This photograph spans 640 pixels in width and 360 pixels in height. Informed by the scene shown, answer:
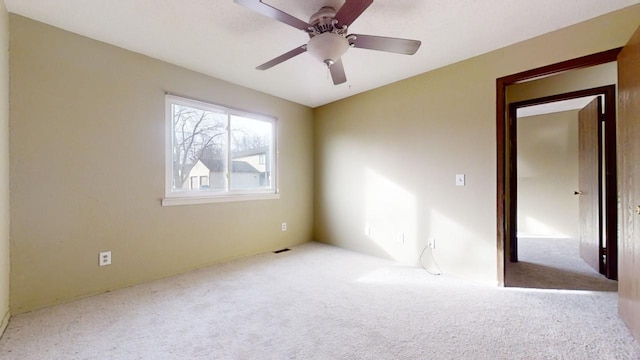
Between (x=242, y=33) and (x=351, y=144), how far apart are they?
6.90ft

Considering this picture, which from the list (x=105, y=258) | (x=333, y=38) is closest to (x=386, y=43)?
(x=333, y=38)

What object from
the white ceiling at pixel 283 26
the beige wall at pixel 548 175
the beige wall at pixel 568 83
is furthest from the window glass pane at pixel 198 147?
the beige wall at pixel 548 175

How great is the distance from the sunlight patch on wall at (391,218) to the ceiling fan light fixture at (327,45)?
6.53ft

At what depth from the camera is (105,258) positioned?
243cm

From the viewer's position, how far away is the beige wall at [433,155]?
2.41m

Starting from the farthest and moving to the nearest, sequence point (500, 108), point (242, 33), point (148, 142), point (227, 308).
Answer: point (148, 142)
point (500, 108)
point (242, 33)
point (227, 308)

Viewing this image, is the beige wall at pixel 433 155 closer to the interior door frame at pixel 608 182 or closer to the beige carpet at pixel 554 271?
the beige carpet at pixel 554 271

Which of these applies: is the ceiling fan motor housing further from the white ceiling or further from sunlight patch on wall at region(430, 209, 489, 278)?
sunlight patch on wall at region(430, 209, 489, 278)

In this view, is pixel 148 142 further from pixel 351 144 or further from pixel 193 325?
pixel 351 144

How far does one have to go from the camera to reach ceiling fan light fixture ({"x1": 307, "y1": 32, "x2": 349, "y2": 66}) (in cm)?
175

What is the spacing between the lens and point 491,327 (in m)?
1.83

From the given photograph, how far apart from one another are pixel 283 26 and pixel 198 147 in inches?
67.7

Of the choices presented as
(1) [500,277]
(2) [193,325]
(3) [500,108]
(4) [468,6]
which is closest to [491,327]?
(1) [500,277]

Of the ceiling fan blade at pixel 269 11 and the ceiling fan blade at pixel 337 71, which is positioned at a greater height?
the ceiling fan blade at pixel 269 11
